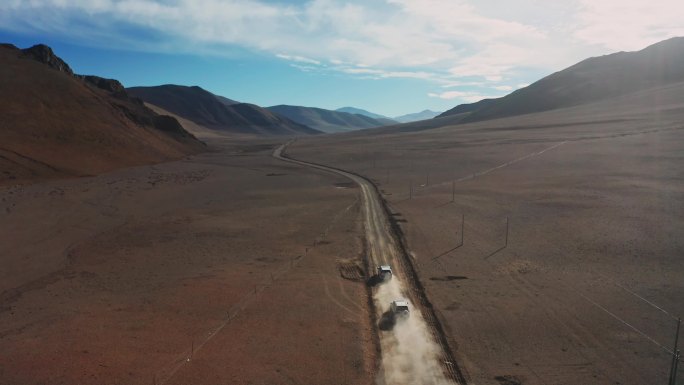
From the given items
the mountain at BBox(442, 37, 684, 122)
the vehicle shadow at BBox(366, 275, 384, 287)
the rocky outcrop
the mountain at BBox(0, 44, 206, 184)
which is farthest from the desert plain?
the mountain at BBox(442, 37, 684, 122)

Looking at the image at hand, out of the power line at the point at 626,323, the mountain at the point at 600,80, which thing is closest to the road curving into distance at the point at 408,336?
the power line at the point at 626,323

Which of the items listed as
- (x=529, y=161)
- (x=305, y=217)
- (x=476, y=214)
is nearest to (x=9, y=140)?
(x=305, y=217)

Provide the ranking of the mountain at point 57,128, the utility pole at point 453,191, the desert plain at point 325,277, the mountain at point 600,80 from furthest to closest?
the mountain at point 600,80 < the mountain at point 57,128 < the utility pole at point 453,191 < the desert plain at point 325,277

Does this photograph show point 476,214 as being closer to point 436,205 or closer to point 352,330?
point 436,205

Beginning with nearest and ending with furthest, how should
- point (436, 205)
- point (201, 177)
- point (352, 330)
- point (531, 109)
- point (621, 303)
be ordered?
point (352, 330) < point (621, 303) < point (436, 205) < point (201, 177) < point (531, 109)

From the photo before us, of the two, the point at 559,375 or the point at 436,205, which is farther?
the point at 436,205

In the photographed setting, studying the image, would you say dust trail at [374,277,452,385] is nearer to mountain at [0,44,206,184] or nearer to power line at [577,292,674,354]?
power line at [577,292,674,354]

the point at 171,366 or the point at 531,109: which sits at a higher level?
the point at 531,109

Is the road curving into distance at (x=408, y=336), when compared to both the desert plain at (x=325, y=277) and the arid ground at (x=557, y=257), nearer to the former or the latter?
the desert plain at (x=325, y=277)
